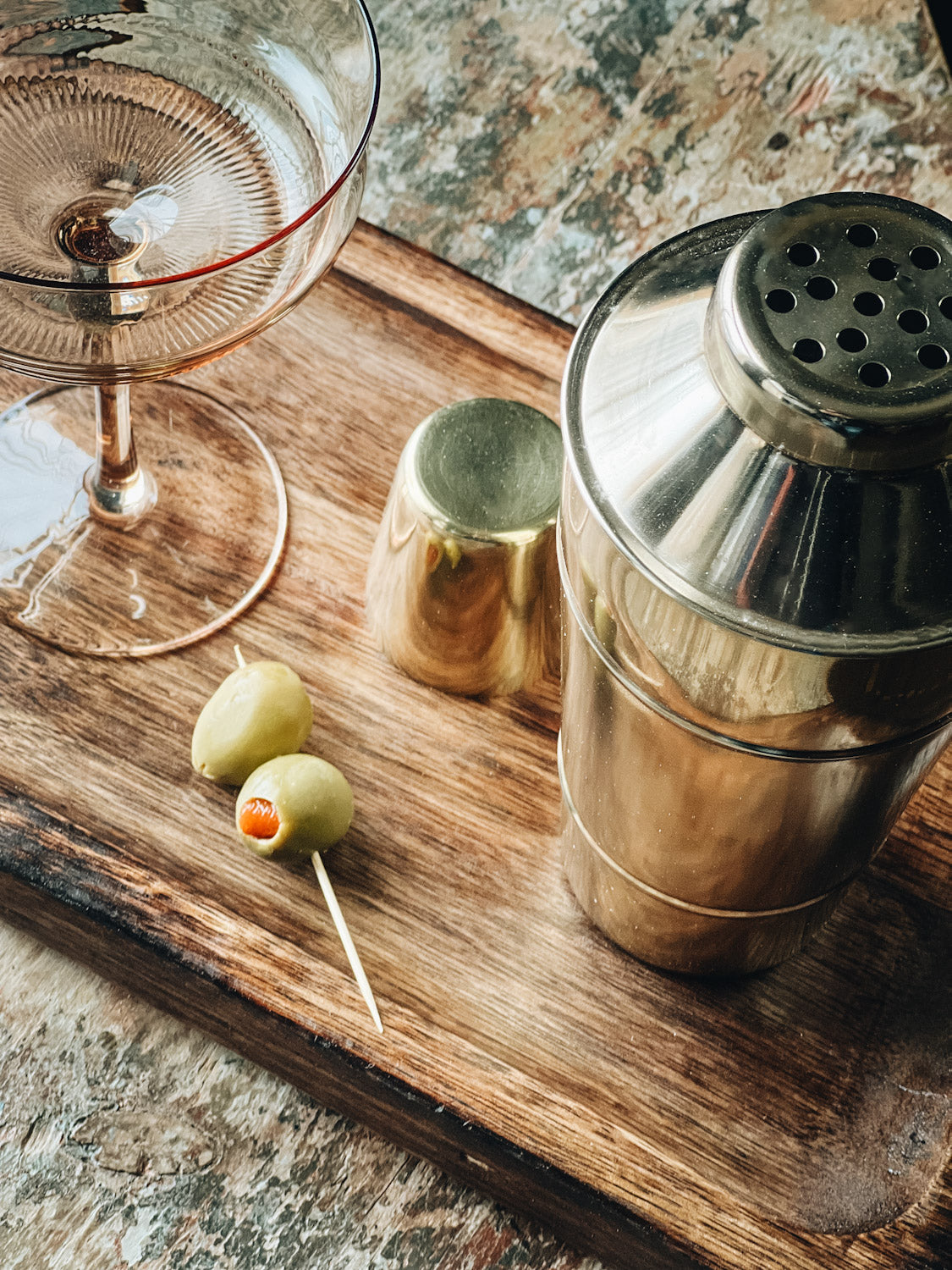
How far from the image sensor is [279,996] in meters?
0.70

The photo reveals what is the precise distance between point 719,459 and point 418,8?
83 centimetres

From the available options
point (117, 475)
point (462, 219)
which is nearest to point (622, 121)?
point (462, 219)

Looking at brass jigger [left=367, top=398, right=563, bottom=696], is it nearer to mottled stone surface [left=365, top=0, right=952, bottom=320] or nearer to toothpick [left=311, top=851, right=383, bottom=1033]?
toothpick [left=311, top=851, right=383, bottom=1033]

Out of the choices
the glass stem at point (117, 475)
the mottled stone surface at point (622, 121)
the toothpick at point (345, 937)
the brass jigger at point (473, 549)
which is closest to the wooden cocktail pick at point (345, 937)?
the toothpick at point (345, 937)

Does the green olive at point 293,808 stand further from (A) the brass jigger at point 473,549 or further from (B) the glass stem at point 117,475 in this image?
(B) the glass stem at point 117,475

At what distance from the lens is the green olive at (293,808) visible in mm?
716

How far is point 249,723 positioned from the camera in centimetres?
74

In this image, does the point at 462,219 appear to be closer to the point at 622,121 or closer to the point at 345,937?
the point at 622,121

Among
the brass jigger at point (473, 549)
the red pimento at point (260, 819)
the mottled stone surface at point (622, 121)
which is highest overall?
the mottled stone surface at point (622, 121)

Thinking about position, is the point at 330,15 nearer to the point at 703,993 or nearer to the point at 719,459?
the point at 719,459

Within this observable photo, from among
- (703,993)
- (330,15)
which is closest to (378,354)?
(330,15)

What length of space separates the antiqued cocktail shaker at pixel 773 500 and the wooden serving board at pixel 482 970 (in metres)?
0.20

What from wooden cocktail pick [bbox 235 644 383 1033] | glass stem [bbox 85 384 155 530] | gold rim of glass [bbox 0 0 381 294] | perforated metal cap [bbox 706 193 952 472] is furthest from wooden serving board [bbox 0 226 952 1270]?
perforated metal cap [bbox 706 193 952 472]

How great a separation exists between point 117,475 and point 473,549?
27 cm
